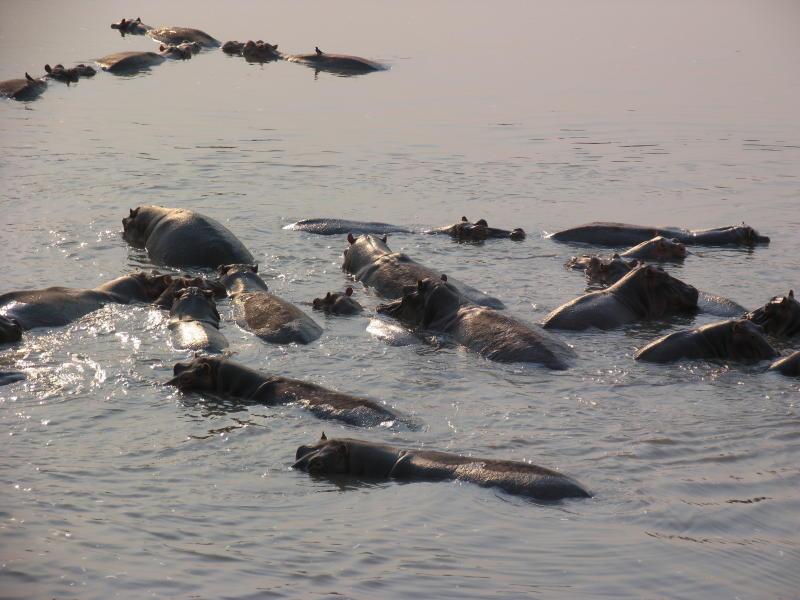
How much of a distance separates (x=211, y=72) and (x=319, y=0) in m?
18.0

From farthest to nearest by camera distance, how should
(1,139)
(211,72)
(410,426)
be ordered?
(211,72)
(1,139)
(410,426)

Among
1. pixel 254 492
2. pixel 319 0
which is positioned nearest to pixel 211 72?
pixel 319 0

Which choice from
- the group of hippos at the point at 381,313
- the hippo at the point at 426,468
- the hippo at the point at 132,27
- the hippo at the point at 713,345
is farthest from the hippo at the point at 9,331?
the hippo at the point at 132,27

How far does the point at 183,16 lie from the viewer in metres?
38.2

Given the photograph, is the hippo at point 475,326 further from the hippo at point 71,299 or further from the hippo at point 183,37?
the hippo at point 183,37

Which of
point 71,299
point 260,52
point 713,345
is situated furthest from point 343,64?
point 713,345

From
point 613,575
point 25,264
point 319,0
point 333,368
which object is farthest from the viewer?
point 319,0

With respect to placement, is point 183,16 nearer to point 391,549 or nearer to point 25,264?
point 25,264

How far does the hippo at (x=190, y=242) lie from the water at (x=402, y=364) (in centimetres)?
28

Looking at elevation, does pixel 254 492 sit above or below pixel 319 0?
below

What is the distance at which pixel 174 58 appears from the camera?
28.7 metres

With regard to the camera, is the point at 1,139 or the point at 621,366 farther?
the point at 1,139

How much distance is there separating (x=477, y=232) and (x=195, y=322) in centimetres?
453

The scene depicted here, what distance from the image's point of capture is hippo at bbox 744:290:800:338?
10.5 m
